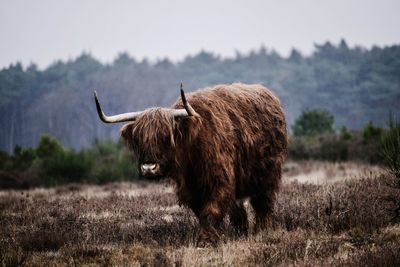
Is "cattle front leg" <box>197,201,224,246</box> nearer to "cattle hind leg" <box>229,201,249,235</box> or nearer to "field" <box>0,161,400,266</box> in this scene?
"field" <box>0,161,400,266</box>

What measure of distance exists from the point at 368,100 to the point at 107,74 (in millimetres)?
34932

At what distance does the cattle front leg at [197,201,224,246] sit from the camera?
5695 millimetres

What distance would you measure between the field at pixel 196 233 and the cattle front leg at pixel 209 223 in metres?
0.18

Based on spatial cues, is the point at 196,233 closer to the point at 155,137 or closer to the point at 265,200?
the point at 265,200

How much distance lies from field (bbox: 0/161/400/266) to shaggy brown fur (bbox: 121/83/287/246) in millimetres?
364

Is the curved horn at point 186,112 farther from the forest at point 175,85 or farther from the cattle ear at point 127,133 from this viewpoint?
the forest at point 175,85

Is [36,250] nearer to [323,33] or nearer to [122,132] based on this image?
[122,132]

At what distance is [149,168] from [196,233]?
47.4 inches

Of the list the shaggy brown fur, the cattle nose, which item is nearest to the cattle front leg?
the shaggy brown fur

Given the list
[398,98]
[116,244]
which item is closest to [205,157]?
[116,244]

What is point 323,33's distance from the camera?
272ft

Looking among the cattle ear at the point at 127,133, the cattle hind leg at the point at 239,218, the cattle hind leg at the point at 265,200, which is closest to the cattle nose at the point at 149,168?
the cattle ear at the point at 127,133

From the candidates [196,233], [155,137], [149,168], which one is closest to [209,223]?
[196,233]

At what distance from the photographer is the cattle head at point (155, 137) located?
553 cm
